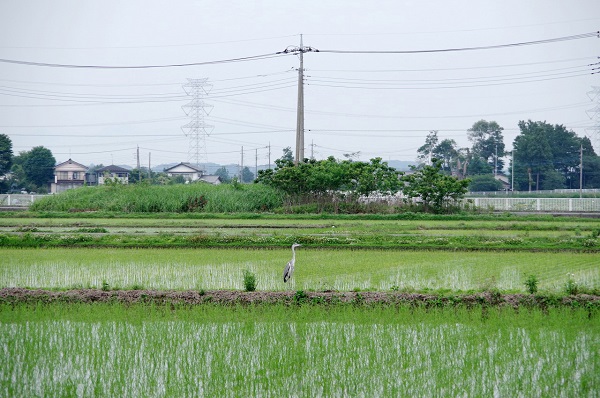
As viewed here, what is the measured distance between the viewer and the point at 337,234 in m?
18.2

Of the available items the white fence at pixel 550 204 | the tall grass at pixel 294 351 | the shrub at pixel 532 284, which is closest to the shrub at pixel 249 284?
the tall grass at pixel 294 351

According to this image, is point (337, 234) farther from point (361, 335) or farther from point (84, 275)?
point (361, 335)

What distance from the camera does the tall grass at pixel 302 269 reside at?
1018cm

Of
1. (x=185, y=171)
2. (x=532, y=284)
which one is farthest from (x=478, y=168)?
(x=532, y=284)

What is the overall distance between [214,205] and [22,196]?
13.7 m

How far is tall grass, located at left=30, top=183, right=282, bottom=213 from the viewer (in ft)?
99.3

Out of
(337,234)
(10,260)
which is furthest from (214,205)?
(10,260)

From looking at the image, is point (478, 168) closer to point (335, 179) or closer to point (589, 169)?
point (589, 169)

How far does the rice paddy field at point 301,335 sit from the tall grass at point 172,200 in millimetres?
16959

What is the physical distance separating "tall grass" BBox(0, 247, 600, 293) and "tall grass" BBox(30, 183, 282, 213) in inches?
590

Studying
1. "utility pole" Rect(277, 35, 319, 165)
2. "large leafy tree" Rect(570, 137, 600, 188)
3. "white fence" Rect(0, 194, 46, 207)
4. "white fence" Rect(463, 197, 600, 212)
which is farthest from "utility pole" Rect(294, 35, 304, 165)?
"large leafy tree" Rect(570, 137, 600, 188)

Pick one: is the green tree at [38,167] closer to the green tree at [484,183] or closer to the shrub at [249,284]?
the green tree at [484,183]

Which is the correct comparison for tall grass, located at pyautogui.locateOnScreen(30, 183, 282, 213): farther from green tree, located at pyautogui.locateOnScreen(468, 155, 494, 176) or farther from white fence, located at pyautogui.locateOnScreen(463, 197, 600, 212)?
green tree, located at pyautogui.locateOnScreen(468, 155, 494, 176)

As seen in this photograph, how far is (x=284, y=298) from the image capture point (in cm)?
884
